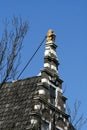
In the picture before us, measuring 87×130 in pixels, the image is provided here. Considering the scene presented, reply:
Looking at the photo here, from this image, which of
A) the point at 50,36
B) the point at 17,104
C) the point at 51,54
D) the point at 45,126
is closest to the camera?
the point at 45,126

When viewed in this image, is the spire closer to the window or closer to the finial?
the finial

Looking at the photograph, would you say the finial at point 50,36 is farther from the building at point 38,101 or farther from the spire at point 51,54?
the building at point 38,101

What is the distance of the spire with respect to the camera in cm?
2283

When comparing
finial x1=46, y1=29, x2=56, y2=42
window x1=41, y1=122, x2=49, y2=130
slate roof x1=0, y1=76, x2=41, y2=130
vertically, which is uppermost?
finial x1=46, y1=29, x2=56, y2=42

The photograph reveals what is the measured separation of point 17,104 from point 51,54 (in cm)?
351

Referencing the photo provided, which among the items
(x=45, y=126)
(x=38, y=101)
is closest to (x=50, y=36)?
(x=38, y=101)

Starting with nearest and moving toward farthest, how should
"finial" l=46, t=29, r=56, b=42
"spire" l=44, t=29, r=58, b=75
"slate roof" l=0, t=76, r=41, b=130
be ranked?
"slate roof" l=0, t=76, r=41, b=130, "spire" l=44, t=29, r=58, b=75, "finial" l=46, t=29, r=56, b=42

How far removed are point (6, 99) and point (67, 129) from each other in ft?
11.3

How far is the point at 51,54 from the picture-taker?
23375 mm

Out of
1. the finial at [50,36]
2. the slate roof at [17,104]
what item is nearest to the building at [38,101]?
the slate roof at [17,104]

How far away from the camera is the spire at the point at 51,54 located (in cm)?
2283

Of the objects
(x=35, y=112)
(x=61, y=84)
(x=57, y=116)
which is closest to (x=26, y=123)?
(x=35, y=112)

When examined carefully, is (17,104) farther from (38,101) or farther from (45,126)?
(45,126)

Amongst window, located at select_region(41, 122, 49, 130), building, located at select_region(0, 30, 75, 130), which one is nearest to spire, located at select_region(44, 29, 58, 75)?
building, located at select_region(0, 30, 75, 130)
